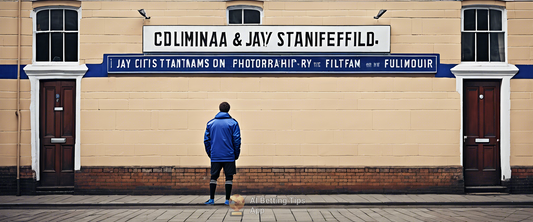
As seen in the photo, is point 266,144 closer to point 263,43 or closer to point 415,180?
point 263,43

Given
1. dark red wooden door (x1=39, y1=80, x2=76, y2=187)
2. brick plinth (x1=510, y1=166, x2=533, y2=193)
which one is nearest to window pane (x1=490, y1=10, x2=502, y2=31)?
brick plinth (x1=510, y1=166, x2=533, y2=193)

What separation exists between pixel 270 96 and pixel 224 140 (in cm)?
207

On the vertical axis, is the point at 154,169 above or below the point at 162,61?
below

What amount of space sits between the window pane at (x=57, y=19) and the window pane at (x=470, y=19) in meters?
8.99

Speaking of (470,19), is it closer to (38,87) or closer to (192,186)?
(192,186)

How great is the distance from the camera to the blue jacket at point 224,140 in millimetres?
7828

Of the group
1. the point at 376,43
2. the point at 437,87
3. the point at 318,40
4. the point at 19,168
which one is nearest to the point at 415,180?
the point at 437,87

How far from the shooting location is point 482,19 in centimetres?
972

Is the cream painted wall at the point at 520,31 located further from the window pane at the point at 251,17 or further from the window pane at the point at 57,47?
the window pane at the point at 57,47

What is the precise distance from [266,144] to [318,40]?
2540 millimetres

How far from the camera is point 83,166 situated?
9.47m

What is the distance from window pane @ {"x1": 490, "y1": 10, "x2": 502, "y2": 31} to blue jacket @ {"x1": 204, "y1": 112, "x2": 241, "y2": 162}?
6.30 meters

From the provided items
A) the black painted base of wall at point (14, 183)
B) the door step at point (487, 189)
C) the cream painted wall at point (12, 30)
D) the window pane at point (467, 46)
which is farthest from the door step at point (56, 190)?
the window pane at point (467, 46)

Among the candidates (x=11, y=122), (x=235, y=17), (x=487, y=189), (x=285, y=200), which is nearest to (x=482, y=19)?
(x=487, y=189)
